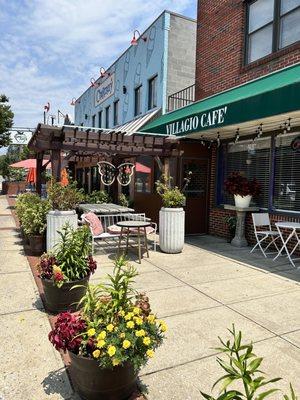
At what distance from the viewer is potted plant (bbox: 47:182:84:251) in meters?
6.67

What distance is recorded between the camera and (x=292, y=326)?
408 centimetres

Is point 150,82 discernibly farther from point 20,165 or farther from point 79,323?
point 79,323

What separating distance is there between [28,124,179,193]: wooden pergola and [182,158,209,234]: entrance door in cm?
120

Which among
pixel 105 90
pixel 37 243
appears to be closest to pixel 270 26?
pixel 37 243

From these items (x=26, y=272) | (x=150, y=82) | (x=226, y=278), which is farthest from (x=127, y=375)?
(x=150, y=82)

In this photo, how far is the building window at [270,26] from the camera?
7817 millimetres

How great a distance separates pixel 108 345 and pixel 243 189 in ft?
22.0

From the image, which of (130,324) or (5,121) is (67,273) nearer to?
(130,324)

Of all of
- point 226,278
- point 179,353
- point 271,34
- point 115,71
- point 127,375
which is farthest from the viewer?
point 115,71

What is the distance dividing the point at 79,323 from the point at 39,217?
16.8ft

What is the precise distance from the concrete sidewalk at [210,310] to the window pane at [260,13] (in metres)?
5.79

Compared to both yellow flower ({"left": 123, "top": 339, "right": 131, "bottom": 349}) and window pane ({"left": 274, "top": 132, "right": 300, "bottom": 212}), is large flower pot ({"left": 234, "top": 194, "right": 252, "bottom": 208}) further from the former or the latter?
yellow flower ({"left": 123, "top": 339, "right": 131, "bottom": 349})

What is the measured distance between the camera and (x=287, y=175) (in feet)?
26.9

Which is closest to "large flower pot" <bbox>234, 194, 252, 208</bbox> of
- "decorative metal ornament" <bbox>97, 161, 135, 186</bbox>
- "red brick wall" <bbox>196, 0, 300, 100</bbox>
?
"red brick wall" <bbox>196, 0, 300, 100</bbox>
